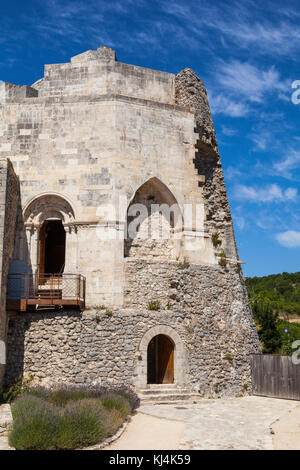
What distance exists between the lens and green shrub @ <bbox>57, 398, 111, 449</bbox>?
340 inches

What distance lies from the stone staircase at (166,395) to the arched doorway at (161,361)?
0.64 metres

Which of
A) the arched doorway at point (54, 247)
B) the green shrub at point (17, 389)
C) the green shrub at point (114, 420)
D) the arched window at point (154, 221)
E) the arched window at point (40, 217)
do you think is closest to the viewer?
the green shrub at point (114, 420)

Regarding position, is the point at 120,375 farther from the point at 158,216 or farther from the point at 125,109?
the point at 125,109

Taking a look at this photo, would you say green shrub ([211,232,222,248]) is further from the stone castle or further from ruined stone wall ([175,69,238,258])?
ruined stone wall ([175,69,238,258])

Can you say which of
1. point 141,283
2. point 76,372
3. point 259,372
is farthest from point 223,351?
point 76,372

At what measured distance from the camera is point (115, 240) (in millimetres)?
14898

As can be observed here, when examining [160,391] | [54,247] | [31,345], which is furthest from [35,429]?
[54,247]

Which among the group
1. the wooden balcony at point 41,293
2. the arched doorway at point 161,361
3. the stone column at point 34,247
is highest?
the stone column at point 34,247

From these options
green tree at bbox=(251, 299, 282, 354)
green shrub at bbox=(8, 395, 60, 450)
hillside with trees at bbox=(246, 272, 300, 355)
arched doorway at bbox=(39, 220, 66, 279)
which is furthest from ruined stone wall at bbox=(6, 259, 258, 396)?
hillside with trees at bbox=(246, 272, 300, 355)

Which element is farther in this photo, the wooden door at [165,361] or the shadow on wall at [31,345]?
the wooden door at [165,361]

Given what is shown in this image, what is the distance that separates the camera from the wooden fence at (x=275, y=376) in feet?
49.6

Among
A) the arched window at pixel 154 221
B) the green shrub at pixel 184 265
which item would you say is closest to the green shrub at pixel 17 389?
the arched window at pixel 154 221

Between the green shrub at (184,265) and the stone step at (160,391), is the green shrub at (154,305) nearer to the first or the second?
the green shrub at (184,265)

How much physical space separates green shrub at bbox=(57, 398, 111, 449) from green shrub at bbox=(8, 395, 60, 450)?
0.14 m
